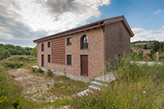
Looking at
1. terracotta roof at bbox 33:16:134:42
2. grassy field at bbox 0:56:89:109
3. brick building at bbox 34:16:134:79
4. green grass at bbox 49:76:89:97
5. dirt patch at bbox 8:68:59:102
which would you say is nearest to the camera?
grassy field at bbox 0:56:89:109

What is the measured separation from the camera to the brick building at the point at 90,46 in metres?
6.93

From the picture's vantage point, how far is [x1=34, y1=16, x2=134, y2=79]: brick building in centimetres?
693

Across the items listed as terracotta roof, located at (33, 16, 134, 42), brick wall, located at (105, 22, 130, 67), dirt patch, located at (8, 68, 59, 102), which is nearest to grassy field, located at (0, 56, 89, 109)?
dirt patch, located at (8, 68, 59, 102)

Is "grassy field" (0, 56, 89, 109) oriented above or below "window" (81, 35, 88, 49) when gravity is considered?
below

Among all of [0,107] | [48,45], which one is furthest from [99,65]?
[48,45]

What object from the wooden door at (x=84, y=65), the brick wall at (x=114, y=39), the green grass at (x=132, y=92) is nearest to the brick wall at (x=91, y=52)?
the wooden door at (x=84, y=65)

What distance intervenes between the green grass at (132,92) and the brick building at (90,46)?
2.84 m

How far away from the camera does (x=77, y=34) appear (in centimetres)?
866

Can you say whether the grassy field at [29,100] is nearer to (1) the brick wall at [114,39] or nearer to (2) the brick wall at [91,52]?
(2) the brick wall at [91,52]

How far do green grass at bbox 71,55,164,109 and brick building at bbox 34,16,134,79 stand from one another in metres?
2.84

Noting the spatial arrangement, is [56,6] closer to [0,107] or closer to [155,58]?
[0,107]

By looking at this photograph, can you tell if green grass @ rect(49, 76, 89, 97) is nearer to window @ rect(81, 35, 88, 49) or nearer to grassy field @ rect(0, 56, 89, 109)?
grassy field @ rect(0, 56, 89, 109)

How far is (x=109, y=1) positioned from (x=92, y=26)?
238 centimetres

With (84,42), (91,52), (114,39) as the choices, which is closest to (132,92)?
(91,52)
